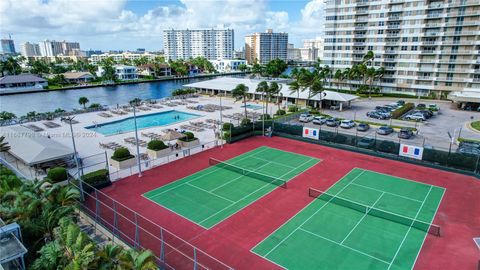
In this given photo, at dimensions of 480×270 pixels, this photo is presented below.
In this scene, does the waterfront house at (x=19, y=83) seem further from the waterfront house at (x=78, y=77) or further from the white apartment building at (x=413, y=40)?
the white apartment building at (x=413, y=40)

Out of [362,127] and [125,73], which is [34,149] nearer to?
[362,127]

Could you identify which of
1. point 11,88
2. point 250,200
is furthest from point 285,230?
point 11,88

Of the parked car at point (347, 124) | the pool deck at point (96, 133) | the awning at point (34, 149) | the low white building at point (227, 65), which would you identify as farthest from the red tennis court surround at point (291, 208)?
the low white building at point (227, 65)

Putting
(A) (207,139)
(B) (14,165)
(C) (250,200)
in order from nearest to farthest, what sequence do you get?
1. (C) (250,200)
2. (B) (14,165)
3. (A) (207,139)

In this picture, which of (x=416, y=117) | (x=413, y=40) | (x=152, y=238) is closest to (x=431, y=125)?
Result: (x=416, y=117)

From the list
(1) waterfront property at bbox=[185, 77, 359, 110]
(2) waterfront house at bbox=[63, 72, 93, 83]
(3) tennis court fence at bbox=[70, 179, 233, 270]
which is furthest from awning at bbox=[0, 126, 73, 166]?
A: (2) waterfront house at bbox=[63, 72, 93, 83]

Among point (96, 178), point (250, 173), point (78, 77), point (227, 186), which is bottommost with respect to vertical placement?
point (227, 186)

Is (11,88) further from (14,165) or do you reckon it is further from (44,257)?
(44,257)
